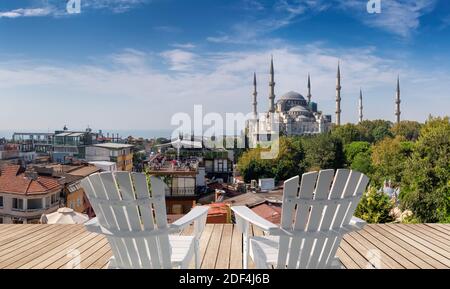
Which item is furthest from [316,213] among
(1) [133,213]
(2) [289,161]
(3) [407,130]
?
(3) [407,130]

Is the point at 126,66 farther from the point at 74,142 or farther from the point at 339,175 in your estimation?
the point at 74,142

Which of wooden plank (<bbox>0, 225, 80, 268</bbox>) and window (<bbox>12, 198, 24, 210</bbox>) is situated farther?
window (<bbox>12, 198, 24, 210</bbox>)

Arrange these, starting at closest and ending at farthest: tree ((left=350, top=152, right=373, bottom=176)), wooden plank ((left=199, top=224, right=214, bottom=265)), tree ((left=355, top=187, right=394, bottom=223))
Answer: wooden plank ((left=199, top=224, right=214, bottom=265)) → tree ((left=355, top=187, right=394, bottom=223)) → tree ((left=350, top=152, right=373, bottom=176))

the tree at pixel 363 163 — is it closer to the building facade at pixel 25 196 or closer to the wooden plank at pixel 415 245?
the building facade at pixel 25 196

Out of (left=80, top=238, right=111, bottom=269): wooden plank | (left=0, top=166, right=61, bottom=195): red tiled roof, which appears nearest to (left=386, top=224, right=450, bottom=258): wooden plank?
(left=80, top=238, right=111, bottom=269): wooden plank

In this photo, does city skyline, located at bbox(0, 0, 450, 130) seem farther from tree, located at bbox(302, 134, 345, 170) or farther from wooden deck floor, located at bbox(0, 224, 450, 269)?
tree, located at bbox(302, 134, 345, 170)

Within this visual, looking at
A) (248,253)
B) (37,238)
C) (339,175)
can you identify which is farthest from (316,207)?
(37,238)

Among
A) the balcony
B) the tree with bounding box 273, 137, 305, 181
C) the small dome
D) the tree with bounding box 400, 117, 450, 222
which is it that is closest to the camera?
the tree with bounding box 400, 117, 450, 222

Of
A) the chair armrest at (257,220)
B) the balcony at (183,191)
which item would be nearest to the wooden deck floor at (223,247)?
the chair armrest at (257,220)
